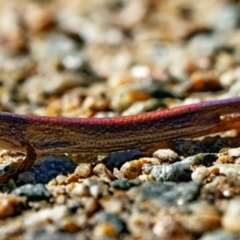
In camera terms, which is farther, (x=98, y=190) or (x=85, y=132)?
(x=85, y=132)

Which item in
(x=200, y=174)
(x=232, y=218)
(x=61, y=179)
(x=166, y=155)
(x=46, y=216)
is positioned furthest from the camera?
(x=166, y=155)

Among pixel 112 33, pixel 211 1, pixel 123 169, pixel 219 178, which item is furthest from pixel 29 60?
pixel 219 178

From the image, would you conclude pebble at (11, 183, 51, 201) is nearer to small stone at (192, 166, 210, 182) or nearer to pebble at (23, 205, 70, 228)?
pebble at (23, 205, 70, 228)

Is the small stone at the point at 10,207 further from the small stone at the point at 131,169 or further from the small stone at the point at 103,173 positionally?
the small stone at the point at 131,169

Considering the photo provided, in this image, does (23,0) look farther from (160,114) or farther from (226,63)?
(160,114)

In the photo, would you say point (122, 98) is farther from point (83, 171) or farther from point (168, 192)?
point (168, 192)

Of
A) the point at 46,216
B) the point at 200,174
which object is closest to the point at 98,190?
the point at 46,216

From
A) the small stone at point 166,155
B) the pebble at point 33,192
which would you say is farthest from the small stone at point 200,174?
the pebble at point 33,192

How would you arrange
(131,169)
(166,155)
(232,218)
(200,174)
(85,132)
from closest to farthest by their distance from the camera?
(232,218)
(200,174)
(131,169)
(166,155)
(85,132)
